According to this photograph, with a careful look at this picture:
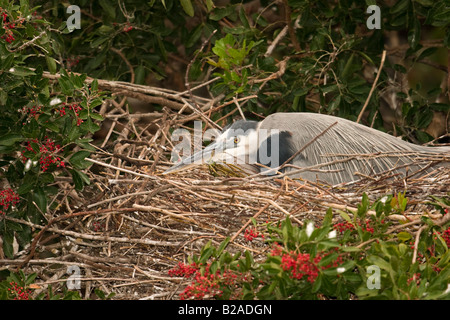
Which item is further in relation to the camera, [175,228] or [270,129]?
[270,129]

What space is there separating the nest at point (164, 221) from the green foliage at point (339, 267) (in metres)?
0.22

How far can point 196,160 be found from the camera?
3.29 metres

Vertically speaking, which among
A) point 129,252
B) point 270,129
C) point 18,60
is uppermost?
point 18,60

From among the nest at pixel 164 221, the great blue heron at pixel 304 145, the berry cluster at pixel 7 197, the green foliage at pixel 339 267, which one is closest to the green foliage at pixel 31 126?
the berry cluster at pixel 7 197

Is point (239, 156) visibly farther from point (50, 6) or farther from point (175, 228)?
point (50, 6)

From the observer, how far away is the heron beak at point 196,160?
322cm

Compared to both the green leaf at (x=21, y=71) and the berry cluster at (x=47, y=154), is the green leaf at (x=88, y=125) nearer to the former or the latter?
the berry cluster at (x=47, y=154)

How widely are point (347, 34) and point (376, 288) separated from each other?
2332 mm

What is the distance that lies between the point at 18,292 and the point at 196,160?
1.34 meters

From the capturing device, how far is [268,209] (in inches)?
105

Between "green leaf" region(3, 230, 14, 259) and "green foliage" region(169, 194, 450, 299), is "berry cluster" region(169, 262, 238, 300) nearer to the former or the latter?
"green foliage" region(169, 194, 450, 299)

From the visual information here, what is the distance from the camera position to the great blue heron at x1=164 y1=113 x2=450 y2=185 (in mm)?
3242

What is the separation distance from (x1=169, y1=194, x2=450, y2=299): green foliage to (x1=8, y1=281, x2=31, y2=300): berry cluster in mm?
579
